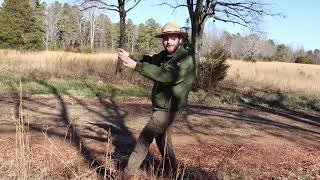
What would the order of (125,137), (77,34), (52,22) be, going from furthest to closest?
(77,34)
(52,22)
(125,137)

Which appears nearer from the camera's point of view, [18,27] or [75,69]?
[75,69]

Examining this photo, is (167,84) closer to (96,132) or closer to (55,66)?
(96,132)

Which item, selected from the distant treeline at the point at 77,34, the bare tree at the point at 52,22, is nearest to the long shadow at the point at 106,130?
the distant treeline at the point at 77,34

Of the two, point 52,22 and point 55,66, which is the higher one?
point 52,22

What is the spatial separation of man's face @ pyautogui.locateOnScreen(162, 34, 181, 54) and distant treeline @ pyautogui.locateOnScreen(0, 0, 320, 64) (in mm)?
13771

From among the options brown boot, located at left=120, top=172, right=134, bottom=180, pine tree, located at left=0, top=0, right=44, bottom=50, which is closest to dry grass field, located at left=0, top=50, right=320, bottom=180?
brown boot, located at left=120, top=172, right=134, bottom=180

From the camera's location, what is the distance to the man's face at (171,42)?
16.4ft

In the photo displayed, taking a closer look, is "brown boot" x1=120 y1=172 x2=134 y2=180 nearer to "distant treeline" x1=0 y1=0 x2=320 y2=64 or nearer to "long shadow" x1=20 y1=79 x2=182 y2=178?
"long shadow" x1=20 y1=79 x2=182 y2=178

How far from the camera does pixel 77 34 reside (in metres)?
83.0

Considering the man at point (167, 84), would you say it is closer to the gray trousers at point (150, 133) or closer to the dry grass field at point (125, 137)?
the gray trousers at point (150, 133)

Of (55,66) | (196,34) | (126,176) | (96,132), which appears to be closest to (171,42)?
(126,176)

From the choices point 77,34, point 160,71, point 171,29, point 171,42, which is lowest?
point 77,34

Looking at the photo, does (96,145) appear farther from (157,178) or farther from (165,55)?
(165,55)

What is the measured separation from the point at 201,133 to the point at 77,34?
7632cm
